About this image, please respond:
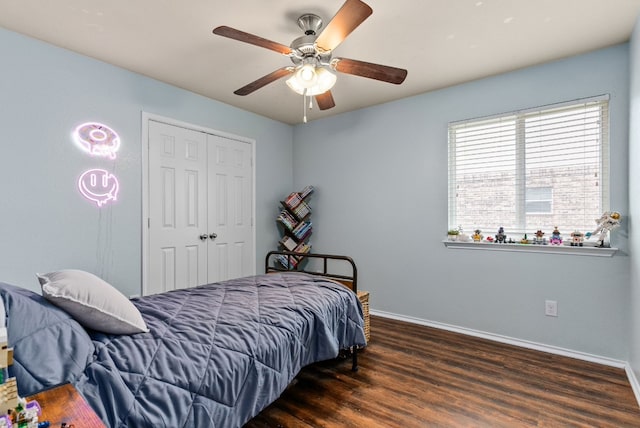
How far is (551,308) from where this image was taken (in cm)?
273

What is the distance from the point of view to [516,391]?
7.00ft

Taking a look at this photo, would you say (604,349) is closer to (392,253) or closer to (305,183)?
(392,253)

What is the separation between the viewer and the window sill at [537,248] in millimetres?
2512

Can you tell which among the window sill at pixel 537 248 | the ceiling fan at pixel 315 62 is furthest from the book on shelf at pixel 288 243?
the ceiling fan at pixel 315 62

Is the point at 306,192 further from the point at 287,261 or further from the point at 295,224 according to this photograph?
the point at 287,261

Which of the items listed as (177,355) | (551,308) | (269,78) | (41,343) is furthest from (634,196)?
(41,343)

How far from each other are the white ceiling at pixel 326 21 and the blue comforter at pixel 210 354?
181 centimetres

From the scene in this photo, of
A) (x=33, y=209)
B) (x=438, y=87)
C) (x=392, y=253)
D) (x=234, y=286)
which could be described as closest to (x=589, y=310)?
(x=392, y=253)

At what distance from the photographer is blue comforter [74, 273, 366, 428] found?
44.2 inches

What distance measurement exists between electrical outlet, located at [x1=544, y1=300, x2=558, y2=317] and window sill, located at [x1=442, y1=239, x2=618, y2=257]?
42 cm

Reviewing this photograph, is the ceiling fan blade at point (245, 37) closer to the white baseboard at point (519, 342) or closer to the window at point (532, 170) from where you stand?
the window at point (532, 170)

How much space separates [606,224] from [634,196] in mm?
293

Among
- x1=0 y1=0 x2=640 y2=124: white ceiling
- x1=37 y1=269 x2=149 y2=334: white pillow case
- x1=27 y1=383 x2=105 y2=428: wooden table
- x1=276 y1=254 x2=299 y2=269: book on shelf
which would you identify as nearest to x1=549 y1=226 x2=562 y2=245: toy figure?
x1=0 y1=0 x2=640 y2=124: white ceiling

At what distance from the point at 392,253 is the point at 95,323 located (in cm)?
287
